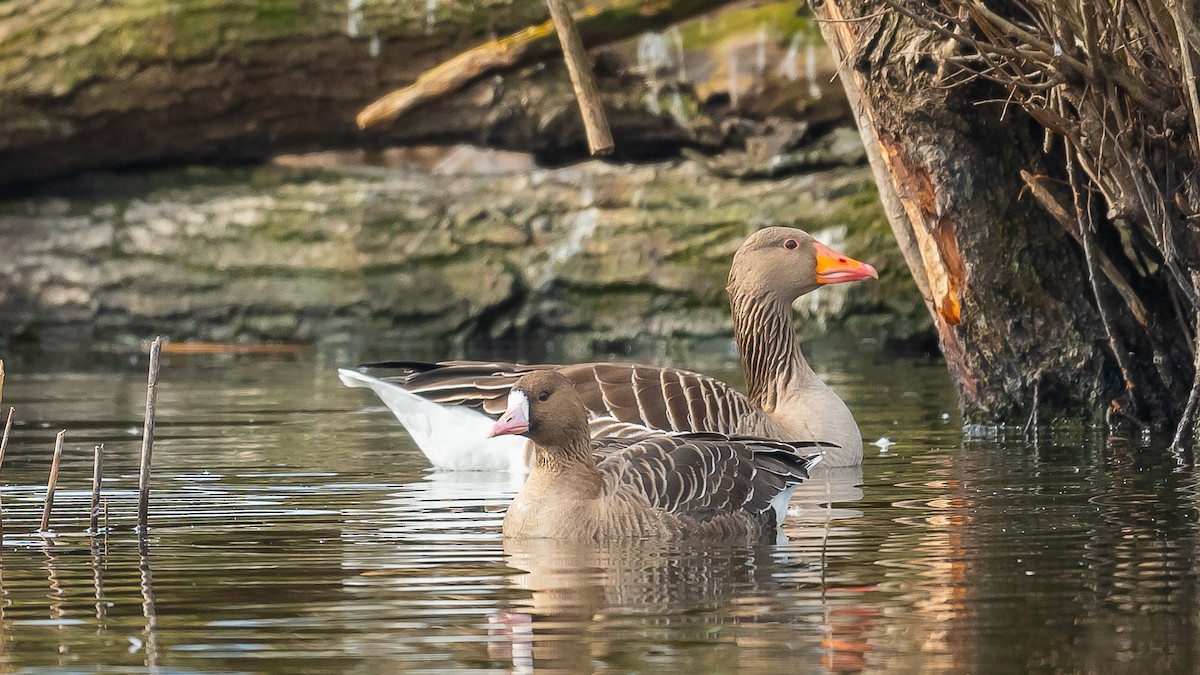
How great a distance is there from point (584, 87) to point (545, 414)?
2.90 metres

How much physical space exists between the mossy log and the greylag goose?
394 inches

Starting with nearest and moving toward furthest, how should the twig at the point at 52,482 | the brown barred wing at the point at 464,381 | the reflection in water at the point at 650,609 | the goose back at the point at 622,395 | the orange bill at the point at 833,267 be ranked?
the reflection in water at the point at 650,609
the twig at the point at 52,482
the goose back at the point at 622,395
the brown barred wing at the point at 464,381
the orange bill at the point at 833,267

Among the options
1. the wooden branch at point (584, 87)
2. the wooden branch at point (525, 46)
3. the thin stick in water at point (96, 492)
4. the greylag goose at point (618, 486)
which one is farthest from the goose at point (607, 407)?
the wooden branch at point (525, 46)

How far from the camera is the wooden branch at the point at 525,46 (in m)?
17.2

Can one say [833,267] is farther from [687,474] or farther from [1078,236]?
[687,474]

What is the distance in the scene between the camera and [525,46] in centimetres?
1734

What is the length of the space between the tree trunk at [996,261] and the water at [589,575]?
2.67 feet

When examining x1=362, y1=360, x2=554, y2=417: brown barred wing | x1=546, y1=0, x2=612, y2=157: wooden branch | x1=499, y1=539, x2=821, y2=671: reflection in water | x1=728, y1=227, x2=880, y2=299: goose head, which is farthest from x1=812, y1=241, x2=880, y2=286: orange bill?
x1=499, y1=539, x2=821, y2=671: reflection in water

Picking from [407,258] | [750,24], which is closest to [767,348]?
[750,24]

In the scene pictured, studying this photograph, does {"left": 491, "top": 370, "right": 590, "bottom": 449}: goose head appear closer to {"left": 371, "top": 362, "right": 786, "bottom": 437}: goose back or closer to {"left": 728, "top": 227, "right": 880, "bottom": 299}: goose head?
{"left": 371, "top": 362, "right": 786, "bottom": 437}: goose back

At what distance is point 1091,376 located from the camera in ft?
36.1

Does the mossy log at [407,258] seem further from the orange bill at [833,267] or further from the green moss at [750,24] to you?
the orange bill at [833,267]

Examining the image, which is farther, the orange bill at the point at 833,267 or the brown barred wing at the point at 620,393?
the orange bill at the point at 833,267

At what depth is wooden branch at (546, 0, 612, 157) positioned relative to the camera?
30.3 feet
